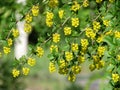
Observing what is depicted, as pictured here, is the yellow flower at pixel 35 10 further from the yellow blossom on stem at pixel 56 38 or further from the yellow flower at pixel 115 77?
the yellow flower at pixel 115 77

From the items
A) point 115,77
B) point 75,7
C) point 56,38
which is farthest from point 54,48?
point 115,77

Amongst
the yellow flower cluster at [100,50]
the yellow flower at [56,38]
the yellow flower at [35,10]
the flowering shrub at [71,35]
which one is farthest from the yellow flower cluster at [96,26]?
the yellow flower at [35,10]

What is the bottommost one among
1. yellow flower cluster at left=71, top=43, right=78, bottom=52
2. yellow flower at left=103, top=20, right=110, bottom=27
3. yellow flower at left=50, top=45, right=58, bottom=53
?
yellow flower cluster at left=71, top=43, right=78, bottom=52

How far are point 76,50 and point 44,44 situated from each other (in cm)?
20

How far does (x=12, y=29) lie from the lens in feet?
9.43

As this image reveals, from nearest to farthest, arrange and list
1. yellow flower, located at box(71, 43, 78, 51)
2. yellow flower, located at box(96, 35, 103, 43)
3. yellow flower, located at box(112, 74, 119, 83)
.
A: yellow flower, located at box(112, 74, 119, 83) < yellow flower, located at box(71, 43, 78, 51) < yellow flower, located at box(96, 35, 103, 43)

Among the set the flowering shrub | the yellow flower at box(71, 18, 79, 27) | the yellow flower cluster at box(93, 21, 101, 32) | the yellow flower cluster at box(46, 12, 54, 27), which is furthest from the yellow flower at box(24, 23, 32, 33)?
the yellow flower cluster at box(93, 21, 101, 32)

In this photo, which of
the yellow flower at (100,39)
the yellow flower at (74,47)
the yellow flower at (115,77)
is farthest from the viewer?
the yellow flower at (100,39)

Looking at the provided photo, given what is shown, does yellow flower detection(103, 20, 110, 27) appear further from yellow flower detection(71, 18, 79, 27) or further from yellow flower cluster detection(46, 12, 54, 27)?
yellow flower cluster detection(46, 12, 54, 27)

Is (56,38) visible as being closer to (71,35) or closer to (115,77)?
(71,35)

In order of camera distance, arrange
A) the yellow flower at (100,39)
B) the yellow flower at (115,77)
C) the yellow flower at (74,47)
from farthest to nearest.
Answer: the yellow flower at (100,39) → the yellow flower at (74,47) → the yellow flower at (115,77)

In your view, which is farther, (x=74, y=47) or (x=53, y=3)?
(x=53, y=3)

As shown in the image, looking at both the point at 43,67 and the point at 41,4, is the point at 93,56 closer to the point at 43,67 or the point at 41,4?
the point at 41,4

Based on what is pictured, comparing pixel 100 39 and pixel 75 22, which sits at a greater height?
pixel 75 22
